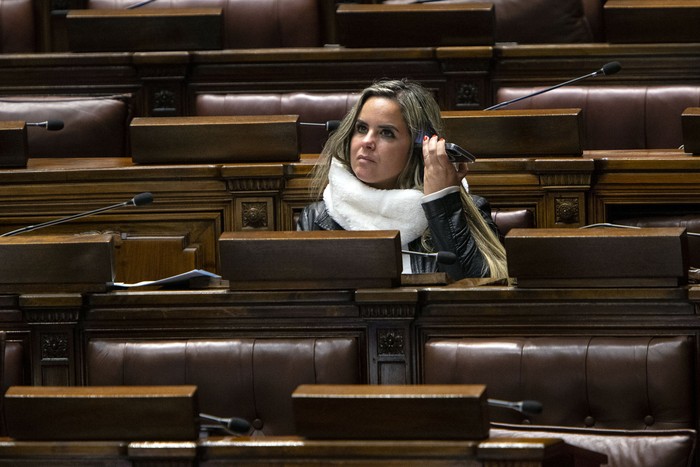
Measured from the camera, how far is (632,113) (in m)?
1.36

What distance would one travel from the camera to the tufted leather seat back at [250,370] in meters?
0.85

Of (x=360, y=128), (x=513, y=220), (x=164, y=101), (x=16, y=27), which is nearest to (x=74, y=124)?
(x=164, y=101)

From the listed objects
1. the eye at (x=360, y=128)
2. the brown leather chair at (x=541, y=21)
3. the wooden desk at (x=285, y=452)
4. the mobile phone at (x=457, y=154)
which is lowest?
the wooden desk at (x=285, y=452)

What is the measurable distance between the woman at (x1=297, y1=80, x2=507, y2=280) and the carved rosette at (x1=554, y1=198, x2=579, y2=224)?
0.08 metres

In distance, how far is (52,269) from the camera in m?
0.91

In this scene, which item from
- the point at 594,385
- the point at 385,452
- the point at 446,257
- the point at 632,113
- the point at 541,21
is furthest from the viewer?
the point at 541,21

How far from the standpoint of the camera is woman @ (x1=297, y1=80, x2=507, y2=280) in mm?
1078

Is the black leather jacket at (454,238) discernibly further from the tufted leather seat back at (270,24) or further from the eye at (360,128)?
the tufted leather seat back at (270,24)

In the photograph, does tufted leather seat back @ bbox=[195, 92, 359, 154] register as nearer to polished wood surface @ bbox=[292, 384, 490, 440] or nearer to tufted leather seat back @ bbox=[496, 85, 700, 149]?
tufted leather seat back @ bbox=[496, 85, 700, 149]

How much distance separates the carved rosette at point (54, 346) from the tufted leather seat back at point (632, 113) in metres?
0.64

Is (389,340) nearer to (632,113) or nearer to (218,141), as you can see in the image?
(218,141)

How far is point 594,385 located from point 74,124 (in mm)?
756

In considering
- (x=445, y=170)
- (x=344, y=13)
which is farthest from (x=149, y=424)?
(x=344, y=13)

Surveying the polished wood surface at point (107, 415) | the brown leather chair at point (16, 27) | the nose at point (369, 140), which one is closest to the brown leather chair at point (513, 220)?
the nose at point (369, 140)
